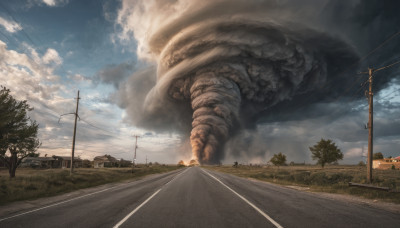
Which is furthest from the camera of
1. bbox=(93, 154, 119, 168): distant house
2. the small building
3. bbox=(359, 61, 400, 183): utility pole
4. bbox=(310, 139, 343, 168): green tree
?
bbox=(93, 154, 119, 168): distant house

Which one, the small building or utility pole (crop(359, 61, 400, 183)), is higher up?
utility pole (crop(359, 61, 400, 183))

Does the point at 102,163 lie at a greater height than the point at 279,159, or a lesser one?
lesser

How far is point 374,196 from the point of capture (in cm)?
1176

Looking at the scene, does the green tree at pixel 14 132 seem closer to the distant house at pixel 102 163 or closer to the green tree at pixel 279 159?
the distant house at pixel 102 163

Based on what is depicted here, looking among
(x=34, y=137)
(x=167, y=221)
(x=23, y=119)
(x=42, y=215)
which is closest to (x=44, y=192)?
(x=42, y=215)

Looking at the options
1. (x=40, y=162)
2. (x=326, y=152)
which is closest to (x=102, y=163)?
(x=40, y=162)

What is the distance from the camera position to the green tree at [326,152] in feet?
187

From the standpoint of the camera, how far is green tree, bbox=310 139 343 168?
2239 inches

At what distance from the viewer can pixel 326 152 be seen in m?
57.2

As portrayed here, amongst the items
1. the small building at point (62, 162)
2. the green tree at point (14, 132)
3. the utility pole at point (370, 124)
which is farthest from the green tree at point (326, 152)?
the small building at point (62, 162)

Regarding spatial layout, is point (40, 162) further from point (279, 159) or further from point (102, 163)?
point (279, 159)

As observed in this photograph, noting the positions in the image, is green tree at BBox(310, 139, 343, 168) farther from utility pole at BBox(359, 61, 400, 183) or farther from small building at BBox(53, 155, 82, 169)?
small building at BBox(53, 155, 82, 169)

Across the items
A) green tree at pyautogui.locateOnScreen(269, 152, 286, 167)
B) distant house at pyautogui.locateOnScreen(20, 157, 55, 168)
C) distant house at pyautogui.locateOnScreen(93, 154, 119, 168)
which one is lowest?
distant house at pyautogui.locateOnScreen(93, 154, 119, 168)

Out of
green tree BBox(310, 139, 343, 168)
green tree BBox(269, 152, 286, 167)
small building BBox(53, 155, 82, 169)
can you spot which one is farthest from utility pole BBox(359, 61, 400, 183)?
small building BBox(53, 155, 82, 169)
